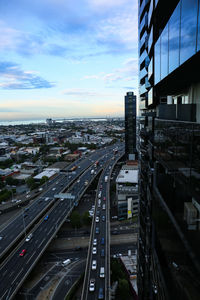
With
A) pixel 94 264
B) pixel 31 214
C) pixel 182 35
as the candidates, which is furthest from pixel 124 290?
pixel 182 35

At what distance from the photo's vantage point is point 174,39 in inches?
147

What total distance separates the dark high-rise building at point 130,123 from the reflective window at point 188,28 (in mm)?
68933

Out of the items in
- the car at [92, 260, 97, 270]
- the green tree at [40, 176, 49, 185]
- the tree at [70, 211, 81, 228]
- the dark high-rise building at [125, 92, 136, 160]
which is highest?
the dark high-rise building at [125, 92, 136, 160]

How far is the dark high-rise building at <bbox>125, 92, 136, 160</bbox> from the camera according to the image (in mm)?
71812

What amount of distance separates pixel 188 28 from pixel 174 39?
777mm

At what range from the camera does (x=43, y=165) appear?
79.1 meters

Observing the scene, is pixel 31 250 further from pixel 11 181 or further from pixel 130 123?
pixel 130 123

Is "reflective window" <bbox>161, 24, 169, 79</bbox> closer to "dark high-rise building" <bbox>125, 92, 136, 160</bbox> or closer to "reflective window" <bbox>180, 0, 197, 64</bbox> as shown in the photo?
"reflective window" <bbox>180, 0, 197, 64</bbox>

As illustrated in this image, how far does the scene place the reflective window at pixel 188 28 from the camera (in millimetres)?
2776

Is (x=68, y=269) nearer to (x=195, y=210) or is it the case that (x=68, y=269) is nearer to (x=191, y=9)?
(x=195, y=210)

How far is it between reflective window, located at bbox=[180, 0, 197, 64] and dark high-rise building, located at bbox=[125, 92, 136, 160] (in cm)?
6893

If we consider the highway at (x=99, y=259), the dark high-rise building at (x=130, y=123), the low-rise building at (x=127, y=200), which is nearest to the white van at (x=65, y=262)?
the highway at (x=99, y=259)

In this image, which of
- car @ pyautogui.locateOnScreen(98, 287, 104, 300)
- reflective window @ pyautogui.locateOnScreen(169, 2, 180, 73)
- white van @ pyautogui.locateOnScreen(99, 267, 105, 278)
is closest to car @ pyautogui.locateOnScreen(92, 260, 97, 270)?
white van @ pyautogui.locateOnScreen(99, 267, 105, 278)

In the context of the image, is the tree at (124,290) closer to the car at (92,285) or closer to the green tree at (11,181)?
the car at (92,285)
